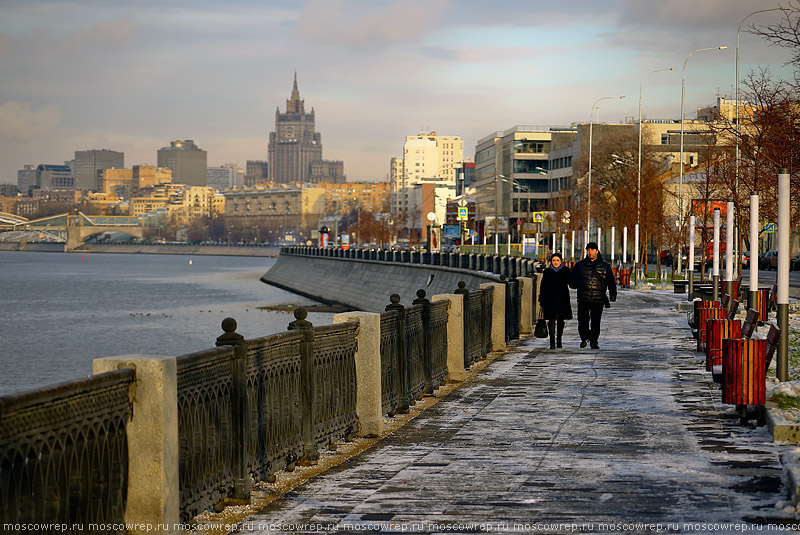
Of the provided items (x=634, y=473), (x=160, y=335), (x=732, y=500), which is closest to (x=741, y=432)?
(x=634, y=473)

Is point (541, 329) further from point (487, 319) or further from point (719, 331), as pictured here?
point (719, 331)

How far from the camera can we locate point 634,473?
30.5 ft

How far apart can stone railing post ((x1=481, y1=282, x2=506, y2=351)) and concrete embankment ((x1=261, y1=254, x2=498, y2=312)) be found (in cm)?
2564

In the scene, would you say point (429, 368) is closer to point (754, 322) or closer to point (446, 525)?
point (754, 322)

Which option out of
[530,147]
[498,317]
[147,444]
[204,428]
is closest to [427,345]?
[498,317]

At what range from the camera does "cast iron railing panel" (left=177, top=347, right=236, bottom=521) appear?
7.44m

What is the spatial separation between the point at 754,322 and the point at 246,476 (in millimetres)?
8224

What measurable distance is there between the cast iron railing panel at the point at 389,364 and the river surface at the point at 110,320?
12361 mm

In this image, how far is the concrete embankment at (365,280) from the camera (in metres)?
63.8

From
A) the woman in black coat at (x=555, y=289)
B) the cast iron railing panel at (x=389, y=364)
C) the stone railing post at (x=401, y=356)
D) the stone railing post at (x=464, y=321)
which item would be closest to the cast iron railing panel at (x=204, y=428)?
the cast iron railing panel at (x=389, y=364)

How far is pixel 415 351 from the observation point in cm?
1441

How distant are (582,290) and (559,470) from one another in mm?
11230

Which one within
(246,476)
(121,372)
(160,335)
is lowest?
(160,335)

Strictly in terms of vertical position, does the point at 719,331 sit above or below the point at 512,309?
above
